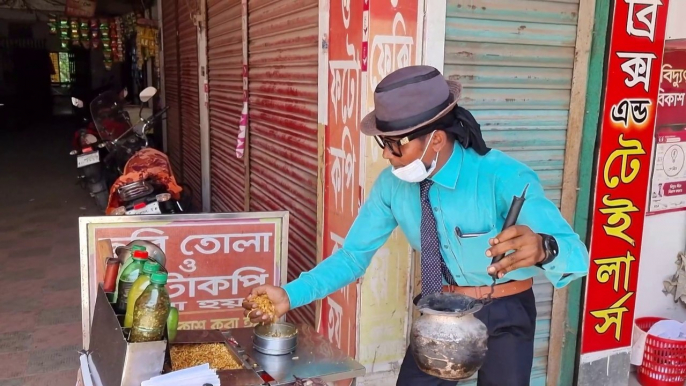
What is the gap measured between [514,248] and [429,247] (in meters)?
0.52

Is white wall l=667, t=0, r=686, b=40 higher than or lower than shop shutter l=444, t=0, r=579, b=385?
higher

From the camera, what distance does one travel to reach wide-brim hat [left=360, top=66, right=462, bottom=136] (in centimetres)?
192

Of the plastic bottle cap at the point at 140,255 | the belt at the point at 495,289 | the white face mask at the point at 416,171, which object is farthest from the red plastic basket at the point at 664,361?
the plastic bottle cap at the point at 140,255

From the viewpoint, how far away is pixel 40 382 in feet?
12.1

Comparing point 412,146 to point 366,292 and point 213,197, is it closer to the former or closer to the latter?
point 366,292

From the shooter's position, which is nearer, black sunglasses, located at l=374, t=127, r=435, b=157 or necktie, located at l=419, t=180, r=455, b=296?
black sunglasses, located at l=374, t=127, r=435, b=157

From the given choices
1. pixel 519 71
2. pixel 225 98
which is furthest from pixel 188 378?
pixel 225 98

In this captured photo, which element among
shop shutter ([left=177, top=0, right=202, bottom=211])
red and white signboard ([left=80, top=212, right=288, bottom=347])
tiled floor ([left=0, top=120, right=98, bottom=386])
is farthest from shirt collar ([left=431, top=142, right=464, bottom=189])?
shop shutter ([left=177, top=0, right=202, bottom=211])

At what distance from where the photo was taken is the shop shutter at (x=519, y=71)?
2.93 m

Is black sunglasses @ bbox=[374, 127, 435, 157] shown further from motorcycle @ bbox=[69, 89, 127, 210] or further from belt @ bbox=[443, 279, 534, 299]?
motorcycle @ bbox=[69, 89, 127, 210]

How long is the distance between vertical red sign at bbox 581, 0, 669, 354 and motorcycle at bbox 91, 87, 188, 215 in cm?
341

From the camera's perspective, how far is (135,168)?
19.9 feet

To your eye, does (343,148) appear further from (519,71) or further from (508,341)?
(508,341)

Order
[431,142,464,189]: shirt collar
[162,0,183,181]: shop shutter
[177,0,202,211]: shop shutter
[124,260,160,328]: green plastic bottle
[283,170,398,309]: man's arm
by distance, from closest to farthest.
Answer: [124,260,160,328]: green plastic bottle → [431,142,464,189]: shirt collar → [283,170,398,309]: man's arm → [177,0,202,211]: shop shutter → [162,0,183,181]: shop shutter
